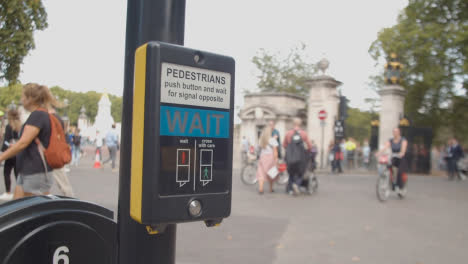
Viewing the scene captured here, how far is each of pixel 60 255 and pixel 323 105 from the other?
23.3 meters

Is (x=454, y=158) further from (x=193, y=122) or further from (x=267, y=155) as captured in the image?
(x=193, y=122)

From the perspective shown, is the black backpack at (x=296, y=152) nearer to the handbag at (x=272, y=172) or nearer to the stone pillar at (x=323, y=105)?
the handbag at (x=272, y=172)

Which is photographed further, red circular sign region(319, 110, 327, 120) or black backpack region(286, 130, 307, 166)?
red circular sign region(319, 110, 327, 120)

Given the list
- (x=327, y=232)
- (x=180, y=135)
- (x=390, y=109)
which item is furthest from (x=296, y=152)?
(x=390, y=109)

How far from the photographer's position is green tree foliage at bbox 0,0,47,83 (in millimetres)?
10570

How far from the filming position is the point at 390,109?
22.4m

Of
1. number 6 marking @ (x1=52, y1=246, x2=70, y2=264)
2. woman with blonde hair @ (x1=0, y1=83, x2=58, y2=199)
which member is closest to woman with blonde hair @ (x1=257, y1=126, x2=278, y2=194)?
woman with blonde hair @ (x1=0, y1=83, x2=58, y2=199)

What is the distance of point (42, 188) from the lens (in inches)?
171

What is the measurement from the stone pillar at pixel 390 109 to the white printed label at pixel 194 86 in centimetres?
2195

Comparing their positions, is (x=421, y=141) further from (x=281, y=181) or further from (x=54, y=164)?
(x=54, y=164)

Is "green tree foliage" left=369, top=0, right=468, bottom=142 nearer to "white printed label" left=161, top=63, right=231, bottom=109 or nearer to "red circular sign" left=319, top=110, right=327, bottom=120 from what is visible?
"red circular sign" left=319, top=110, right=327, bottom=120

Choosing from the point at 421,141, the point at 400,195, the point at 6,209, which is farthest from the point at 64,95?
the point at 6,209

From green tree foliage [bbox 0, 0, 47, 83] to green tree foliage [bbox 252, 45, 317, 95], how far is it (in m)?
37.4

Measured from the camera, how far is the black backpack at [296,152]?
11.0m
